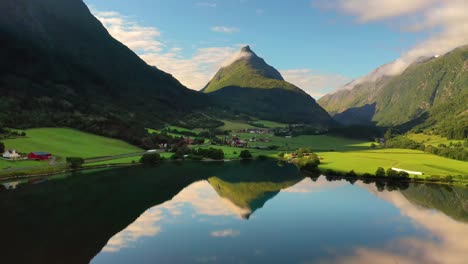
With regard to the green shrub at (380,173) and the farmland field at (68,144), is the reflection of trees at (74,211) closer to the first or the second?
the farmland field at (68,144)

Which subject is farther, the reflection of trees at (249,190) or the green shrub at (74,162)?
the green shrub at (74,162)

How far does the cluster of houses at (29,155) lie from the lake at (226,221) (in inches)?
665

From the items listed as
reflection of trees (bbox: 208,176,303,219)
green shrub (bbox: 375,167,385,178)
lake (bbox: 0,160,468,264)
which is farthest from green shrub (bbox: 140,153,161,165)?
green shrub (bbox: 375,167,385,178)

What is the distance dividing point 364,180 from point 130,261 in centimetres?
7668

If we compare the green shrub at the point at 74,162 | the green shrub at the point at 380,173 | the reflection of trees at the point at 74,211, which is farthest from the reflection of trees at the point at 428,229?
the green shrub at the point at 74,162

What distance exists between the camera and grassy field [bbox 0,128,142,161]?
11400 cm

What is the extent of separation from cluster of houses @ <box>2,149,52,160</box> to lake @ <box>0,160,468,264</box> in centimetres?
1689

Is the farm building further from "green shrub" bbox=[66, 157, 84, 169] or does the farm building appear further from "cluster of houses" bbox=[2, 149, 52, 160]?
"green shrub" bbox=[66, 157, 84, 169]

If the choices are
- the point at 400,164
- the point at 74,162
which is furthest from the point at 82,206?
the point at 400,164

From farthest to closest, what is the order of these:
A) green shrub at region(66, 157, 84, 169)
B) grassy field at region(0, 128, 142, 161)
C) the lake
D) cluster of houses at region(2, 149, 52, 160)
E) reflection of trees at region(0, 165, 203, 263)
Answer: grassy field at region(0, 128, 142, 161) → green shrub at region(66, 157, 84, 169) → cluster of houses at region(2, 149, 52, 160) → the lake → reflection of trees at region(0, 165, 203, 263)

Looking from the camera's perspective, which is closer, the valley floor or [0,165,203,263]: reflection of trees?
[0,165,203,263]: reflection of trees

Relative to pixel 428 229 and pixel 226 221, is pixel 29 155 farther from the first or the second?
pixel 428 229

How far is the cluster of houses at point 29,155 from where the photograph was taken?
100312mm

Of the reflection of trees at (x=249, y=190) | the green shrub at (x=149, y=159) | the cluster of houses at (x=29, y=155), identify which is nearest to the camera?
the reflection of trees at (x=249, y=190)
